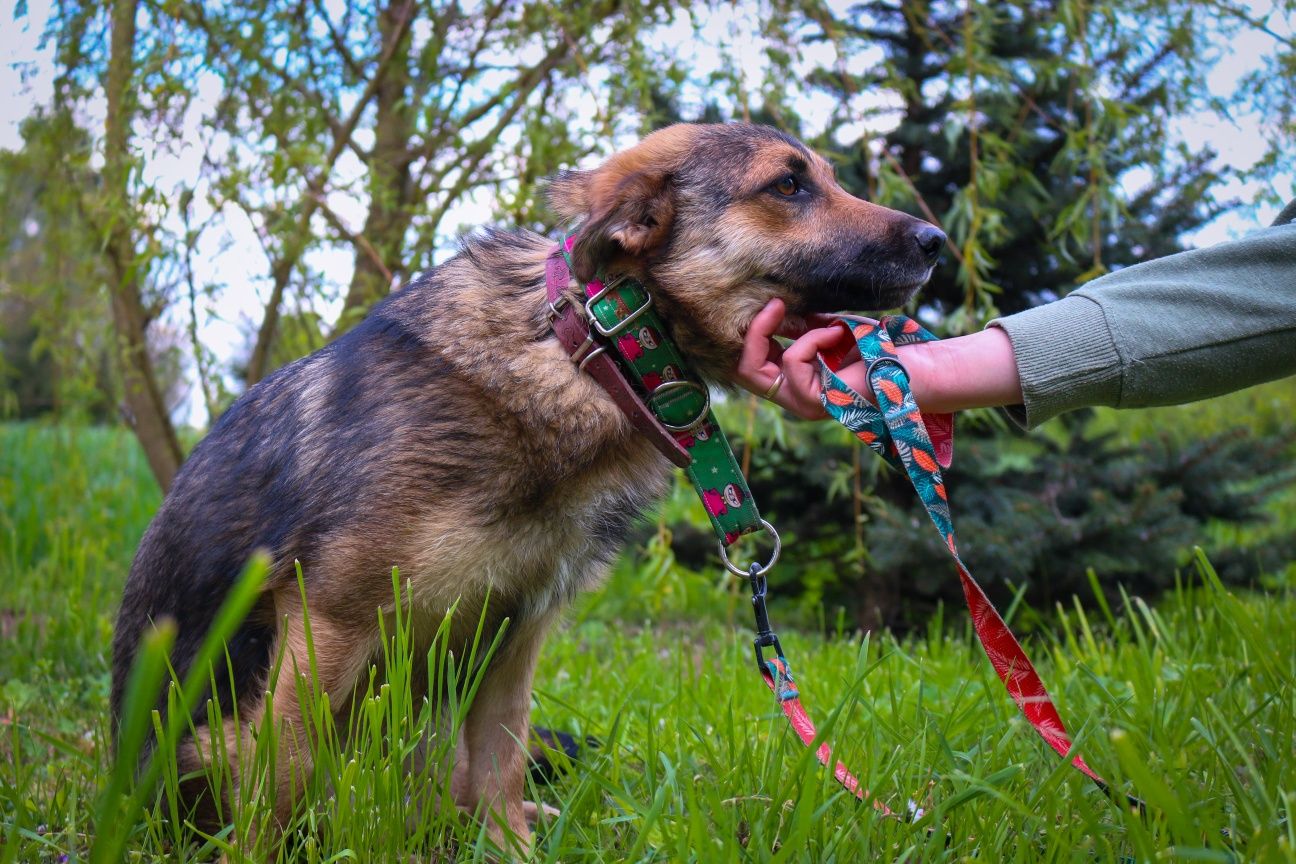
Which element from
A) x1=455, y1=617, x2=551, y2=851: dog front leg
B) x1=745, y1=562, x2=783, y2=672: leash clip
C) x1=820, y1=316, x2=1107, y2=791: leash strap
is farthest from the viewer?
x1=455, y1=617, x2=551, y2=851: dog front leg

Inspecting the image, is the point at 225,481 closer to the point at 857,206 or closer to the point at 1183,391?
the point at 857,206

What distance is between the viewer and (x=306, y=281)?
4.98m

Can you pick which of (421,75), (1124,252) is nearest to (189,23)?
(421,75)

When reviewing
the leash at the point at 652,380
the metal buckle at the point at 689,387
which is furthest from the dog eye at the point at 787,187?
the metal buckle at the point at 689,387

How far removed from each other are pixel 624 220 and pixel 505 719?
1.40 meters

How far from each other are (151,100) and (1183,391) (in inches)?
158

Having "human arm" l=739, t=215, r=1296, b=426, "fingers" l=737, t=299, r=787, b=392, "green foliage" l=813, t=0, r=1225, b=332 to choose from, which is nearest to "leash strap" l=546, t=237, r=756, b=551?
"fingers" l=737, t=299, r=787, b=392

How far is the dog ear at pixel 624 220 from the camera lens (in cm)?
254

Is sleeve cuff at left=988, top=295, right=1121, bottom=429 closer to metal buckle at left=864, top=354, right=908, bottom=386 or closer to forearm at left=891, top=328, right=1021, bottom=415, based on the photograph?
forearm at left=891, top=328, right=1021, bottom=415

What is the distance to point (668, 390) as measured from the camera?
8.38 ft

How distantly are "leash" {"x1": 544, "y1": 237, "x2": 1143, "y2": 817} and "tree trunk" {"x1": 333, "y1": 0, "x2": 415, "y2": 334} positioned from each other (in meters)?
2.44

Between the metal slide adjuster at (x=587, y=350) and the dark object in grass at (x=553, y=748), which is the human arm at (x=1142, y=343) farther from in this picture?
the dark object in grass at (x=553, y=748)

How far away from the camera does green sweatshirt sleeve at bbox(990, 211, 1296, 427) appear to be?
83.3 inches

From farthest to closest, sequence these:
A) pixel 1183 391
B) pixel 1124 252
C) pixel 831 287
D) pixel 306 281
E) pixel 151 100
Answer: pixel 1124 252, pixel 306 281, pixel 151 100, pixel 831 287, pixel 1183 391
